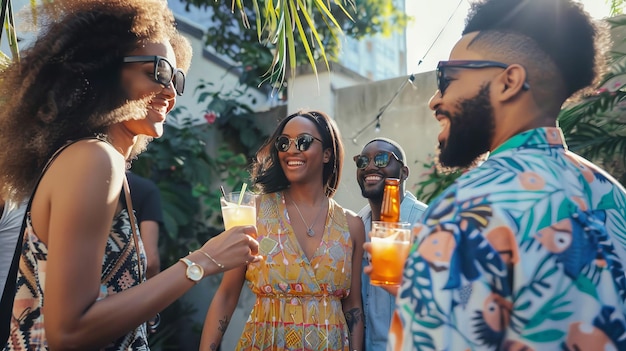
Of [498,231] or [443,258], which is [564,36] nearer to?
[498,231]

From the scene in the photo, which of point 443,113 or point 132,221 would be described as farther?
point 132,221

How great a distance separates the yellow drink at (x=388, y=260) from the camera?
203 centimetres

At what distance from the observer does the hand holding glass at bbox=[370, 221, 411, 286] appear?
203 cm

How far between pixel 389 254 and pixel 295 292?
1.25m

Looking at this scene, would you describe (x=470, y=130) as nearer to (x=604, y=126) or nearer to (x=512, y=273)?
(x=512, y=273)

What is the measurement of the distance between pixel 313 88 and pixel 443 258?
18.6 ft

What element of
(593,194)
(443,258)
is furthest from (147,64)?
(593,194)

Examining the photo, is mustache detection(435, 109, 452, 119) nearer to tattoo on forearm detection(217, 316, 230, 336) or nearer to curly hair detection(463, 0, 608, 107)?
curly hair detection(463, 0, 608, 107)

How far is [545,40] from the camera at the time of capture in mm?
1604

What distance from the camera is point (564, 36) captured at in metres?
1.64

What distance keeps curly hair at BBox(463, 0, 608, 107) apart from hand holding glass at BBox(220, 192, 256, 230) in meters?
1.14

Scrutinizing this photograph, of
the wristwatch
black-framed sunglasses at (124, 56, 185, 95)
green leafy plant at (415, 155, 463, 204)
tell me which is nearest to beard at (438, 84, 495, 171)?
the wristwatch

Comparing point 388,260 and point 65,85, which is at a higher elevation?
point 65,85

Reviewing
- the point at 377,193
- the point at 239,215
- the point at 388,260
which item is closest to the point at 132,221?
the point at 239,215
